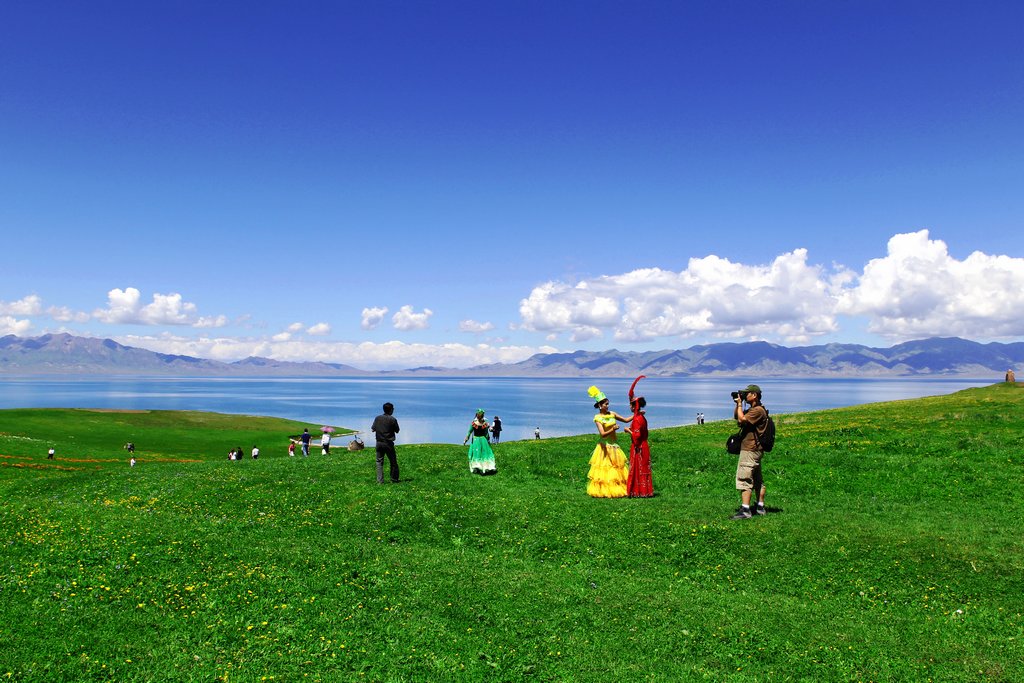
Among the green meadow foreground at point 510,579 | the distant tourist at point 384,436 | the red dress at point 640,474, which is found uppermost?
the distant tourist at point 384,436

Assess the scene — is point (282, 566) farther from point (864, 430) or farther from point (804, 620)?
point (864, 430)

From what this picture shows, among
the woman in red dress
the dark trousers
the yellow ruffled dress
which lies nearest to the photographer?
the woman in red dress

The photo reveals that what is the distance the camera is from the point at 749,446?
2066 cm

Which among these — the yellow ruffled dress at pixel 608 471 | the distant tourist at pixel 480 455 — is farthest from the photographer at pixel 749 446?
the distant tourist at pixel 480 455

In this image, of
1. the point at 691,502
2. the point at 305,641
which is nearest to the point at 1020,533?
the point at 691,502

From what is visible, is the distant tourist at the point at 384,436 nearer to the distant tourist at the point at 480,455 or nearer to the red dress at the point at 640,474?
the distant tourist at the point at 480,455

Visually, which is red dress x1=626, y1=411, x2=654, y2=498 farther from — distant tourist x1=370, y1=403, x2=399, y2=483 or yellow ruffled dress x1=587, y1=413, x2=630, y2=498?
distant tourist x1=370, y1=403, x2=399, y2=483

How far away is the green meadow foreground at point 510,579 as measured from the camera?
1176 centimetres

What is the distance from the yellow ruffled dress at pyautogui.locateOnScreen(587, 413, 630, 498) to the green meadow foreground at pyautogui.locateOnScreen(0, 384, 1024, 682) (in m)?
1.03

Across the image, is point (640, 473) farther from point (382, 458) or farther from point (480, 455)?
point (382, 458)

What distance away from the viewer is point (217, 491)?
80.1 ft

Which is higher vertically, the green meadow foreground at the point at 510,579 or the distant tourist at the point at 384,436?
the distant tourist at the point at 384,436

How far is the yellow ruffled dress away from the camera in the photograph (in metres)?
24.3

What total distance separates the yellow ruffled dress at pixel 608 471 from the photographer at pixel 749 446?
4984 millimetres
